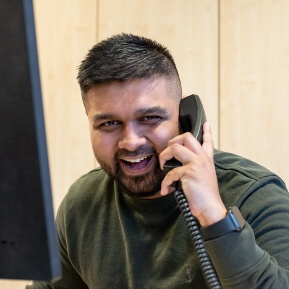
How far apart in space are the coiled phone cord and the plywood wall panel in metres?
0.96

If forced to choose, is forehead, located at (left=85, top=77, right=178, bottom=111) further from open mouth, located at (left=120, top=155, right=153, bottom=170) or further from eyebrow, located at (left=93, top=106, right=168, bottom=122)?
open mouth, located at (left=120, top=155, right=153, bottom=170)

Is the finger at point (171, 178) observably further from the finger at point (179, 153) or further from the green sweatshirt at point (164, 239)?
the green sweatshirt at point (164, 239)

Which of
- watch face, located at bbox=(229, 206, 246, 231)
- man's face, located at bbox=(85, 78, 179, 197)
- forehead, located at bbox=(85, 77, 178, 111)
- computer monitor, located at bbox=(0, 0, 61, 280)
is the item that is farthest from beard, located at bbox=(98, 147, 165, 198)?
computer monitor, located at bbox=(0, 0, 61, 280)

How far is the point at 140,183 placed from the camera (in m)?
1.27

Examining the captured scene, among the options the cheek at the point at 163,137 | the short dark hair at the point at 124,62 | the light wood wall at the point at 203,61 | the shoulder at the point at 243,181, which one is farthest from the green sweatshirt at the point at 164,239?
the light wood wall at the point at 203,61

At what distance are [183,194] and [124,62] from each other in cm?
36

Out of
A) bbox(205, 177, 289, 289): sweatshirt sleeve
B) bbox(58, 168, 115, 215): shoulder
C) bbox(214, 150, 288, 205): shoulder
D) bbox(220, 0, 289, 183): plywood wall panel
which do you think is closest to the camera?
bbox(205, 177, 289, 289): sweatshirt sleeve

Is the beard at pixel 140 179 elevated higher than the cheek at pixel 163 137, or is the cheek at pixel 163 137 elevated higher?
the cheek at pixel 163 137

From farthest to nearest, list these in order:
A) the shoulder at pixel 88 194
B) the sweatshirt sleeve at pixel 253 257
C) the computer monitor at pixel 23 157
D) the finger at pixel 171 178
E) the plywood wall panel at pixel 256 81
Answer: the plywood wall panel at pixel 256 81 → the shoulder at pixel 88 194 → the finger at pixel 171 178 → the sweatshirt sleeve at pixel 253 257 → the computer monitor at pixel 23 157

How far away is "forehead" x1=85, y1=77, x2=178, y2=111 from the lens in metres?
1.23

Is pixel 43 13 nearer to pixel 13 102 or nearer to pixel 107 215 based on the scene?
pixel 107 215

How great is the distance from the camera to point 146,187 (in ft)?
4.14

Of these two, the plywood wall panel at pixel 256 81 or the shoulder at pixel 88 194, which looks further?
the plywood wall panel at pixel 256 81

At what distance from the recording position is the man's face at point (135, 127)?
48.3 inches
